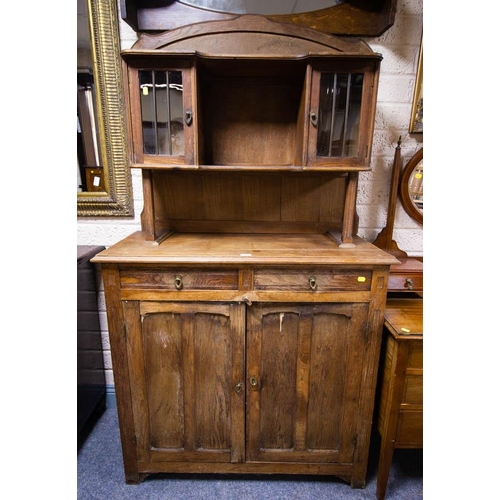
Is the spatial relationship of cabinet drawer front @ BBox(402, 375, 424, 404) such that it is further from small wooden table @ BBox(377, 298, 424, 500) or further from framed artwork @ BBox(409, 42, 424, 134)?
framed artwork @ BBox(409, 42, 424, 134)

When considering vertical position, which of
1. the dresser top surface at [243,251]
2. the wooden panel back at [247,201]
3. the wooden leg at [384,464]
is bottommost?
the wooden leg at [384,464]

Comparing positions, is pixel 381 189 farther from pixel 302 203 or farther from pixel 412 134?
pixel 302 203

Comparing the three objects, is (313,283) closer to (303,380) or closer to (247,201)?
(303,380)

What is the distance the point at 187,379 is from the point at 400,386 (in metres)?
0.81

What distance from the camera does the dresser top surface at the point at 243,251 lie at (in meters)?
1.04

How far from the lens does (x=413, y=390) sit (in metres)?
1.10

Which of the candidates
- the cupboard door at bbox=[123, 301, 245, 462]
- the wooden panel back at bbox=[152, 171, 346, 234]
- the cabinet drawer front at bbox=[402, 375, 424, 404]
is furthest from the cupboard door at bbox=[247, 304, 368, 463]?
the wooden panel back at bbox=[152, 171, 346, 234]

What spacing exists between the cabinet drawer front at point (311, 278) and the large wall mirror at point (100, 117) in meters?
0.85

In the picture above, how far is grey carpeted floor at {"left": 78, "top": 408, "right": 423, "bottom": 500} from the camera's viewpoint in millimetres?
1239

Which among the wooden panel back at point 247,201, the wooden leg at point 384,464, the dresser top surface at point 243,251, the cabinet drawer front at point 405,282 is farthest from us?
the wooden panel back at point 247,201

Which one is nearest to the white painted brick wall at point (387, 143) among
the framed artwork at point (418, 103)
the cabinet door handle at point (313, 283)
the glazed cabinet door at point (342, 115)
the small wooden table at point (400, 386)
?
the framed artwork at point (418, 103)

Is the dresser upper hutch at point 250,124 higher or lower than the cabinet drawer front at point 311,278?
higher

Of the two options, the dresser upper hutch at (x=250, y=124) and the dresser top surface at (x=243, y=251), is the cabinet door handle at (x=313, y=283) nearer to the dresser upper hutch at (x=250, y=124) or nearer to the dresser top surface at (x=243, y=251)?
the dresser top surface at (x=243, y=251)

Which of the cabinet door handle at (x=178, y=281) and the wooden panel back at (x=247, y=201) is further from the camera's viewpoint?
the wooden panel back at (x=247, y=201)
